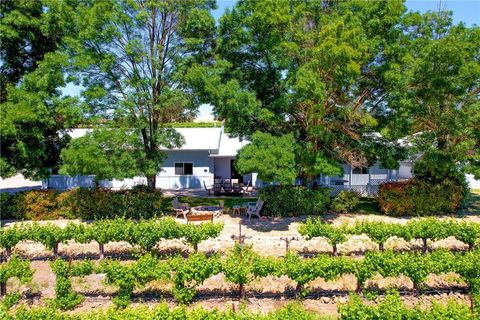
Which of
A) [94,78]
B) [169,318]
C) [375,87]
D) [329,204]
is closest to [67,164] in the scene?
[94,78]

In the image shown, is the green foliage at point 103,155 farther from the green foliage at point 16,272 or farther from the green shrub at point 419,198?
the green shrub at point 419,198

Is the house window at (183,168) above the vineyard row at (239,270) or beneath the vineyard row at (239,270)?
above

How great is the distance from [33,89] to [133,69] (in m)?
4.84

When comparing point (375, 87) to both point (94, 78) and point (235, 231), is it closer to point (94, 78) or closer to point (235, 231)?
point (235, 231)

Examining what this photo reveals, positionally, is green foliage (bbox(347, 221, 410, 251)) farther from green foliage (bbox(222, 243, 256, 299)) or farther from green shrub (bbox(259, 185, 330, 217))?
green shrub (bbox(259, 185, 330, 217))

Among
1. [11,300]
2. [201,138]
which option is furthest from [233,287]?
[201,138]

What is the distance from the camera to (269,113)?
15000 mm

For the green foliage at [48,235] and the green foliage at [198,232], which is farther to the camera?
the green foliage at [198,232]

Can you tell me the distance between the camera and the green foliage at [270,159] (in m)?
13.7

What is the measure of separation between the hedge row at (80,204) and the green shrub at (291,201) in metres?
5.85

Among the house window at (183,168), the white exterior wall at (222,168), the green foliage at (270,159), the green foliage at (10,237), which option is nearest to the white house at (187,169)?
the house window at (183,168)

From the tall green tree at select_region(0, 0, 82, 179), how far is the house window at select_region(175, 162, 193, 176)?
34.0 ft

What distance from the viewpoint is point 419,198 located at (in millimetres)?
17562

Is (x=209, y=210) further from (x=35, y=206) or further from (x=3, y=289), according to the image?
(x=3, y=289)
